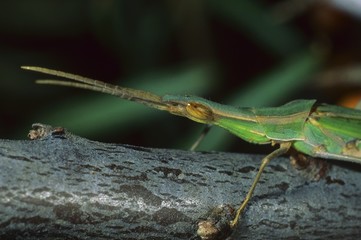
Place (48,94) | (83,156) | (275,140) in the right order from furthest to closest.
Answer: (48,94)
(275,140)
(83,156)

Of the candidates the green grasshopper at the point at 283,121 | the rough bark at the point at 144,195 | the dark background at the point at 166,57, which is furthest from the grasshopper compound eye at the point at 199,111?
the dark background at the point at 166,57

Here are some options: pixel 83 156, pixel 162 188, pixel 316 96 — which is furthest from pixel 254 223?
pixel 316 96

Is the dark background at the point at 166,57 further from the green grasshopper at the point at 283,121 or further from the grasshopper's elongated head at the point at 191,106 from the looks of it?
the grasshopper's elongated head at the point at 191,106

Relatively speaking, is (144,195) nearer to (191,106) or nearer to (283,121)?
(191,106)

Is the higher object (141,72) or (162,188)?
(141,72)

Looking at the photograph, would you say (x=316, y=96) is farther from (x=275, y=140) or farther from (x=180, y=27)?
(x=275, y=140)

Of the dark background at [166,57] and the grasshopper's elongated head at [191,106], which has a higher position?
the dark background at [166,57]
